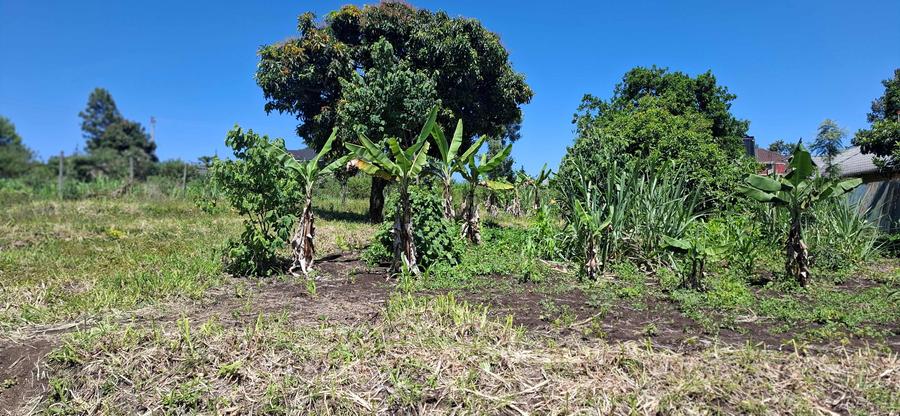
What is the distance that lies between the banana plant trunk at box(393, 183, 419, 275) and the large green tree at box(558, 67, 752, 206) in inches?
119

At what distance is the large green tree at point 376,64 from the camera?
40.4ft

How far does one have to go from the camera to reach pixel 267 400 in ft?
10.8

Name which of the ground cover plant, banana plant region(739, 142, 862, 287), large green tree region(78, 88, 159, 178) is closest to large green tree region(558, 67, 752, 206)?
the ground cover plant

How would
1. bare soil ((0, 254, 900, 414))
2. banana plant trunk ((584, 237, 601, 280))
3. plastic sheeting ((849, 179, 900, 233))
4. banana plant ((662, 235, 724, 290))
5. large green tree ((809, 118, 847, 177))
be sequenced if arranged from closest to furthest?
bare soil ((0, 254, 900, 414)), banana plant ((662, 235, 724, 290)), banana plant trunk ((584, 237, 601, 280)), plastic sheeting ((849, 179, 900, 233)), large green tree ((809, 118, 847, 177))

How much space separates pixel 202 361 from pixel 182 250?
4.62 meters

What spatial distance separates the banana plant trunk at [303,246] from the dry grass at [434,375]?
8.18 ft

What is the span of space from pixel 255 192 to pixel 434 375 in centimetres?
379

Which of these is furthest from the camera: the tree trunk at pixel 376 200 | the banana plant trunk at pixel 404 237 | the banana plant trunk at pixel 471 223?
the tree trunk at pixel 376 200

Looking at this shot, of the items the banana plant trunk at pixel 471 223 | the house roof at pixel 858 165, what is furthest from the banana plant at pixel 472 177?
the house roof at pixel 858 165

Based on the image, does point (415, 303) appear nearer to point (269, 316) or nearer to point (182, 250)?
point (269, 316)

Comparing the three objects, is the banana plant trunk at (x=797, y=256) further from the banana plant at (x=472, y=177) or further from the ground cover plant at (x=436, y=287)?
the banana plant at (x=472, y=177)

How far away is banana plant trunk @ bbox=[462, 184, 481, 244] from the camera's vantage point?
29.8 feet

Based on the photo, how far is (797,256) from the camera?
5.79 meters

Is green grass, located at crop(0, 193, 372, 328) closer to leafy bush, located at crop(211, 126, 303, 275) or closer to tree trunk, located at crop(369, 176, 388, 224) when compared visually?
leafy bush, located at crop(211, 126, 303, 275)
